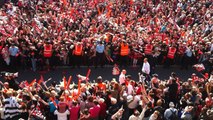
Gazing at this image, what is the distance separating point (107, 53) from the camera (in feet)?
63.4

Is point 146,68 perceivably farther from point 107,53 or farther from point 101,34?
point 101,34

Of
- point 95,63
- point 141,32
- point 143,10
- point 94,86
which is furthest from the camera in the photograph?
point 143,10

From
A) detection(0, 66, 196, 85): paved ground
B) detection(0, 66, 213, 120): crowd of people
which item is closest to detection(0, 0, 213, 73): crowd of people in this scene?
detection(0, 66, 196, 85): paved ground

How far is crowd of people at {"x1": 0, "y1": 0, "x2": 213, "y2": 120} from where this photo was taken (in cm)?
1247

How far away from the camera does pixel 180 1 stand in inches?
1080

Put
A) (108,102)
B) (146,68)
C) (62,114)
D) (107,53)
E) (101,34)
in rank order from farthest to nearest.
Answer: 1. (101,34)
2. (107,53)
3. (146,68)
4. (108,102)
5. (62,114)

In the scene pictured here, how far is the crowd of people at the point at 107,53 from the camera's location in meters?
12.5

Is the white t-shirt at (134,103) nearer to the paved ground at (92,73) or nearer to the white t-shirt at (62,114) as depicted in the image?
the white t-shirt at (62,114)

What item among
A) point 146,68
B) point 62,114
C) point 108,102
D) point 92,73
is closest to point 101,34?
point 92,73

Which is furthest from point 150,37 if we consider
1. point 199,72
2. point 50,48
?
point 50,48

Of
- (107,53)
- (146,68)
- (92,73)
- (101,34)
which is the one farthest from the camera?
(101,34)

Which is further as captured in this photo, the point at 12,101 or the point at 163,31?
the point at 163,31

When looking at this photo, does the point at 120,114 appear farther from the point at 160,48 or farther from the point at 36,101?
the point at 160,48

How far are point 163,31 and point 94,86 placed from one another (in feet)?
32.5
